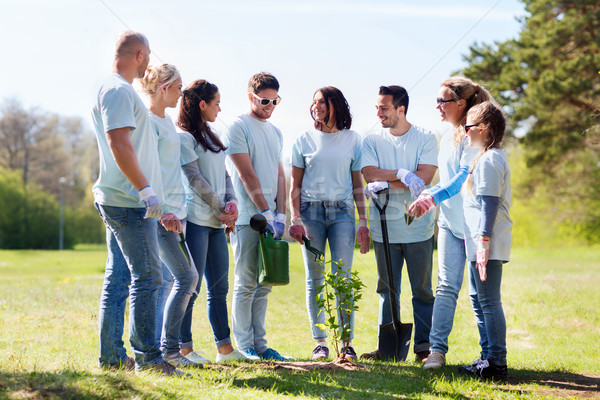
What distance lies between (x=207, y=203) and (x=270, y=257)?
638 mm

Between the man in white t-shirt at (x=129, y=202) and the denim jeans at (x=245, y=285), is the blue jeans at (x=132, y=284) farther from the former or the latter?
the denim jeans at (x=245, y=285)

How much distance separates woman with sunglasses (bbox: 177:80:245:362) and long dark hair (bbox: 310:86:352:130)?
872 millimetres

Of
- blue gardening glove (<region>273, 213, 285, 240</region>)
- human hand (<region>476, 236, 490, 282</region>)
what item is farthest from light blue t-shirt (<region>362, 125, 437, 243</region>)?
human hand (<region>476, 236, 490, 282</region>)

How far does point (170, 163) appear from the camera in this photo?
4172mm

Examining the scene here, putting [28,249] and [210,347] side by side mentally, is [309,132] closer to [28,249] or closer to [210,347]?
[210,347]

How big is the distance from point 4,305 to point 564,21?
18.2 m

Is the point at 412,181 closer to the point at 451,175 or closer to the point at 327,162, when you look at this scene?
the point at 451,175

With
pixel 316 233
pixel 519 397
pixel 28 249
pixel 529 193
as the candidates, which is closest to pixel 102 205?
pixel 316 233

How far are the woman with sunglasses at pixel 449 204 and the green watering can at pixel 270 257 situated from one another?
3.40ft

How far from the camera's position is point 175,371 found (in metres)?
3.69

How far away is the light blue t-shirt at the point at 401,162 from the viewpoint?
184 inches

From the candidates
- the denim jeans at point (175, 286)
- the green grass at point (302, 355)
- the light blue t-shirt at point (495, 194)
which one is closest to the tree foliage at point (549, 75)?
the green grass at point (302, 355)

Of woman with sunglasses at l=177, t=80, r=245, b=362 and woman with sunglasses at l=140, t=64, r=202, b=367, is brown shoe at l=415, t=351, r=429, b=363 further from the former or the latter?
woman with sunglasses at l=140, t=64, r=202, b=367

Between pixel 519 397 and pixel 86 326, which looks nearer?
pixel 519 397
